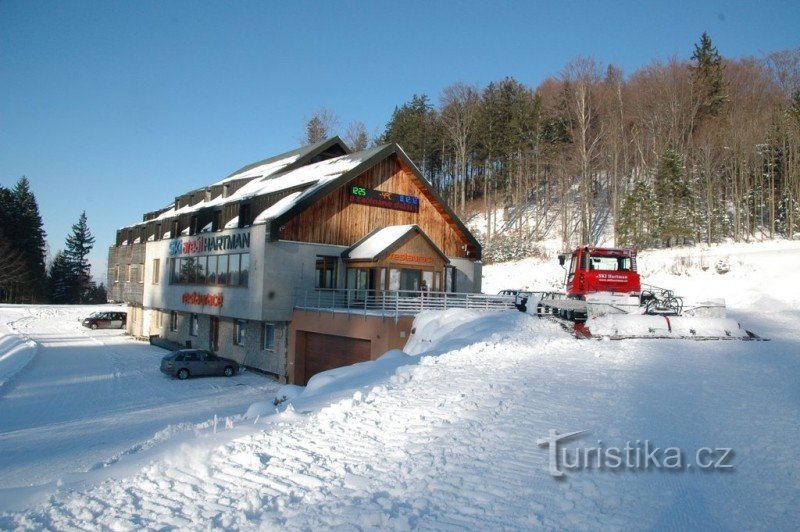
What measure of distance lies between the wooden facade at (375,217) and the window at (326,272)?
0.85 m

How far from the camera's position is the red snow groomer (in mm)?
15266

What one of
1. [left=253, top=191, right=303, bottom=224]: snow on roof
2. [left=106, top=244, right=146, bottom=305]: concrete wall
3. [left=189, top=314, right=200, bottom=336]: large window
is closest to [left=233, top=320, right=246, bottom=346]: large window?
[left=189, top=314, right=200, bottom=336]: large window

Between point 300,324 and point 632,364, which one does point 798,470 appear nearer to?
point 632,364

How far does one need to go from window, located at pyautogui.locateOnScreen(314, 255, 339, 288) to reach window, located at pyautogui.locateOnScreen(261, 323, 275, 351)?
2.96 meters

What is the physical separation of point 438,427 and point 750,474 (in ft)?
11.6

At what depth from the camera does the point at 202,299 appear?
27406 mm

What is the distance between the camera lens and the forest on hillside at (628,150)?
3966cm

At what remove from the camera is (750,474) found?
5.62 meters

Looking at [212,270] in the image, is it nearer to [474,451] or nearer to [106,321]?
[106,321]

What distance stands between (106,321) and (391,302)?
33510 mm

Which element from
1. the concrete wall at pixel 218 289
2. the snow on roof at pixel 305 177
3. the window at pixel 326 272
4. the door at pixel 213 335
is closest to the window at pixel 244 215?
the concrete wall at pixel 218 289

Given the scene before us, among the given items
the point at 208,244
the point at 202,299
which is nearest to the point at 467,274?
the point at 208,244

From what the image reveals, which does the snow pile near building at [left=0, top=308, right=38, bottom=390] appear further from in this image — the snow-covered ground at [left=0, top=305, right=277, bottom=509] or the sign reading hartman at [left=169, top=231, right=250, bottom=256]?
the sign reading hartman at [left=169, top=231, right=250, bottom=256]

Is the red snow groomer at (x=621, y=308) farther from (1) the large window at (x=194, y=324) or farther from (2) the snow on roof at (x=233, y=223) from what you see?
(1) the large window at (x=194, y=324)
